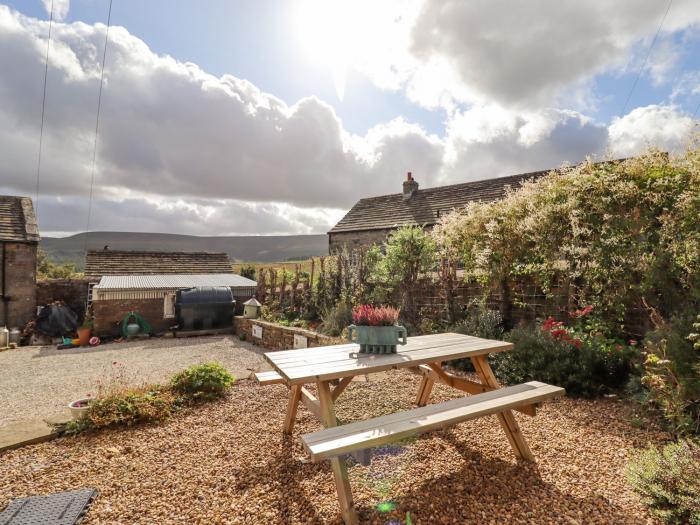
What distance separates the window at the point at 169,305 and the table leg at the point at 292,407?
9.38m

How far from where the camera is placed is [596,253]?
5.56m

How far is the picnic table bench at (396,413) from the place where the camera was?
2223mm

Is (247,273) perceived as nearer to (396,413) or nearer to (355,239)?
(355,239)

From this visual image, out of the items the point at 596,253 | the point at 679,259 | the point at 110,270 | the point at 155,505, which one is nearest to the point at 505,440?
the point at 155,505

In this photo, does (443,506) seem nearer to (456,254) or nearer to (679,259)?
(679,259)

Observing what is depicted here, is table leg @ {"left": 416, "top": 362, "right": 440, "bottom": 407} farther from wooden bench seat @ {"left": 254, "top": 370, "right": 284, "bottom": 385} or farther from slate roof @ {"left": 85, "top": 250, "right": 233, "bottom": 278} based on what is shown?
slate roof @ {"left": 85, "top": 250, "right": 233, "bottom": 278}

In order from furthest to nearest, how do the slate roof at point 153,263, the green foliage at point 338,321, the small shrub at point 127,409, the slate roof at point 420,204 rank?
the slate roof at point 420,204
the slate roof at point 153,263
the green foliage at point 338,321
the small shrub at point 127,409

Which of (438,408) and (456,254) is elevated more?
(456,254)

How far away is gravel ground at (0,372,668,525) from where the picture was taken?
2.37 meters

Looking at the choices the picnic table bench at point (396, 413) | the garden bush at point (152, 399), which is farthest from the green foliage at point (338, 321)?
the picnic table bench at point (396, 413)

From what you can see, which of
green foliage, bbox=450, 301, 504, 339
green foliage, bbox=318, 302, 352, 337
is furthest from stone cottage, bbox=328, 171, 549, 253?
green foliage, bbox=450, 301, 504, 339

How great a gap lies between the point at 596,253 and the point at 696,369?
8.86 ft

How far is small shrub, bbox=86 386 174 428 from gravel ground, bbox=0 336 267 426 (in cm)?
143

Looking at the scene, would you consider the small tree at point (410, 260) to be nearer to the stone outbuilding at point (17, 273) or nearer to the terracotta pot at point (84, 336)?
the terracotta pot at point (84, 336)
